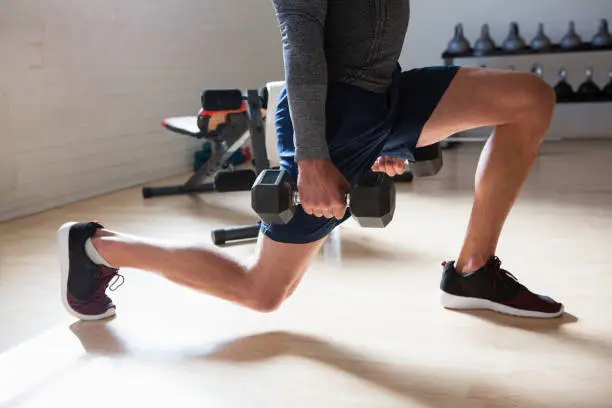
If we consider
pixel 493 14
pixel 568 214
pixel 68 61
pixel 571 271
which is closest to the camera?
pixel 571 271

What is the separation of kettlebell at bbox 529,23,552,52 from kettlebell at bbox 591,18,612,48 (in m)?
0.32

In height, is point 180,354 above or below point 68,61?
below

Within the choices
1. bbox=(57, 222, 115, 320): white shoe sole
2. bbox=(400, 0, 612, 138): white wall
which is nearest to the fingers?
bbox=(57, 222, 115, 320): white shoe sole

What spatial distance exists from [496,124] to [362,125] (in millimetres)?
365

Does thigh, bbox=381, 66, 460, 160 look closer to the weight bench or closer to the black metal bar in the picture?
the weight bench

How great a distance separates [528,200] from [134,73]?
7.67 ft

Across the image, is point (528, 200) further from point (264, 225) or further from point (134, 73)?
point (134, 73)

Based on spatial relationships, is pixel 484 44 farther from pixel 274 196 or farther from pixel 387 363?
pixel 274 196

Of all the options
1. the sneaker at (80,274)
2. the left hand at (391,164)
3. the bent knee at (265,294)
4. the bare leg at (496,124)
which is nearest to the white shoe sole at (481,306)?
the bare leg at (496,124)

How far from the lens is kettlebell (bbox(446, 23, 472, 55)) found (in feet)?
17.0

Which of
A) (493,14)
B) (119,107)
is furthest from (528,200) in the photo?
(493,14)

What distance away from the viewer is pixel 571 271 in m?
2.01

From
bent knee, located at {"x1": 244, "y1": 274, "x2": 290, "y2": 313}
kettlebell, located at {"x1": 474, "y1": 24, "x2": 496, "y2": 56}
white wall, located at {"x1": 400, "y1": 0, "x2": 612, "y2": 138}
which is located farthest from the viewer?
white wall, located at {"x1": 400, "y1": 0, "x2": 612, "y2": 138}

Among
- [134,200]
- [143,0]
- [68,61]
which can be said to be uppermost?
[143,0]
